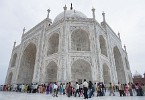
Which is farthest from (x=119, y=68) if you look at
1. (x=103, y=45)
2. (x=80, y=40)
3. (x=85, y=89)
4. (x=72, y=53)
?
(x=85, y=89)

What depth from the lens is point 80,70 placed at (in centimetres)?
1833

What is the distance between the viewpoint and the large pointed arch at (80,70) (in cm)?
1775

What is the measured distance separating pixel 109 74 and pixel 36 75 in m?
10.8

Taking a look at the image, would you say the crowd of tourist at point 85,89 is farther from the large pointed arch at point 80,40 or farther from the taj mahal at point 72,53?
the large pointed arch at point 80,40

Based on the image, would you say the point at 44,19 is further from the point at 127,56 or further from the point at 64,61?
the point at 127,56

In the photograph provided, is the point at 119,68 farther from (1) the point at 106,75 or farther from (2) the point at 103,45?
(1) the point at 106,75

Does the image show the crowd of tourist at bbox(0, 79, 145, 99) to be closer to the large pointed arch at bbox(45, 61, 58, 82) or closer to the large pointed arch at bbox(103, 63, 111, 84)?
the large pointed arch at bbox(45, 61, 58, 82)

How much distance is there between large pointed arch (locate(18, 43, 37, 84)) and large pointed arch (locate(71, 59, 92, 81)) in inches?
433

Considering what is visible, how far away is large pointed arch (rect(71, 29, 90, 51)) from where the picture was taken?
1962 centimetres

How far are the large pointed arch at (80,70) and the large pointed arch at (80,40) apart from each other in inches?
99.2

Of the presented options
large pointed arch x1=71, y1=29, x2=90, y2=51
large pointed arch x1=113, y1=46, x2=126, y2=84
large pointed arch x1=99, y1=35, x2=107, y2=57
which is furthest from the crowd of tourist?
large pointed arch x1=113, y1=46, x2=126, y2=84

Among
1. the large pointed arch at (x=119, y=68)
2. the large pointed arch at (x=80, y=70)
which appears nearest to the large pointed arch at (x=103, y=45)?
the large pointed arch at (x=80, y=70)

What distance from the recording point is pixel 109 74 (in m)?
19.2

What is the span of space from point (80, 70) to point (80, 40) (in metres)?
4.78
